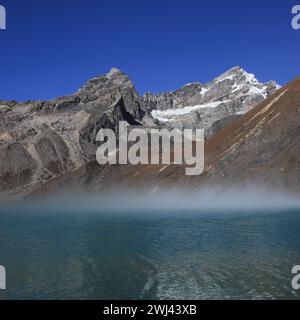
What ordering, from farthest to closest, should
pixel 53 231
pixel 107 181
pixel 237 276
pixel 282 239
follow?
1. pixel 107 181
2. pixel 53 231
3. pixel 282 239
4. pixel 237 276

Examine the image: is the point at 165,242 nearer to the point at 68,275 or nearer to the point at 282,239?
Result: the point at 282,239

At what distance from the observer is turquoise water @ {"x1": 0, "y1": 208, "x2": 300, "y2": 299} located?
103 ft

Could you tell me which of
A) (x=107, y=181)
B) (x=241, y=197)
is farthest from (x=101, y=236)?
(x=107, y=181)

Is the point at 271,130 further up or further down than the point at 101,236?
further up

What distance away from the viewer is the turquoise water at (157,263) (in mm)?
→ 31453

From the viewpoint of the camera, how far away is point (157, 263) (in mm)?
40562

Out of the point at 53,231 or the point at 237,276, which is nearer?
the point at 237,276

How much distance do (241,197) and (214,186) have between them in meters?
12.3
